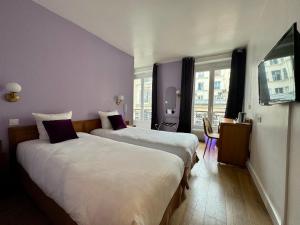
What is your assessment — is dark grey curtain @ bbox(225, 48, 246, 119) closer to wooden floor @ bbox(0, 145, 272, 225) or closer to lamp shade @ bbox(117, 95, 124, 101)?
wooden floor @ bbox(0, 145, 272, 225)

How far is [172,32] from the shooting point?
3041mm

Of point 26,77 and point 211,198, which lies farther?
point 26,77

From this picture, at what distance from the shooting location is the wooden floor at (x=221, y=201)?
1540mm

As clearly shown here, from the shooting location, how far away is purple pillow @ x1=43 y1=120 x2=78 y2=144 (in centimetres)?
205

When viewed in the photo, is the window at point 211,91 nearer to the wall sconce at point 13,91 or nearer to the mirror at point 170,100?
the mirror at point 170,100

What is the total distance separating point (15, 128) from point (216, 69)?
487cm

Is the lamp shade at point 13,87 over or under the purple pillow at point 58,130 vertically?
over

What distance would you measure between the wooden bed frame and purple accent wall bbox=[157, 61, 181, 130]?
11.9 feet

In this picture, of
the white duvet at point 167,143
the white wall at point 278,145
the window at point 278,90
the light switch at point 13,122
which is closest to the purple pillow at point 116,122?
the white duvet at point 167,143

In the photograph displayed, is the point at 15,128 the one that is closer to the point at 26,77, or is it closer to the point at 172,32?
the point at 26,77

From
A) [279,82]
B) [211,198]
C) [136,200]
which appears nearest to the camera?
[136,200]

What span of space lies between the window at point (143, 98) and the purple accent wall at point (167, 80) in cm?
64

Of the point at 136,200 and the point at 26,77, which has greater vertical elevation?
the point at 26,77

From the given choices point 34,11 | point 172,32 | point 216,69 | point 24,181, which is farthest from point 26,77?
point 216,69
